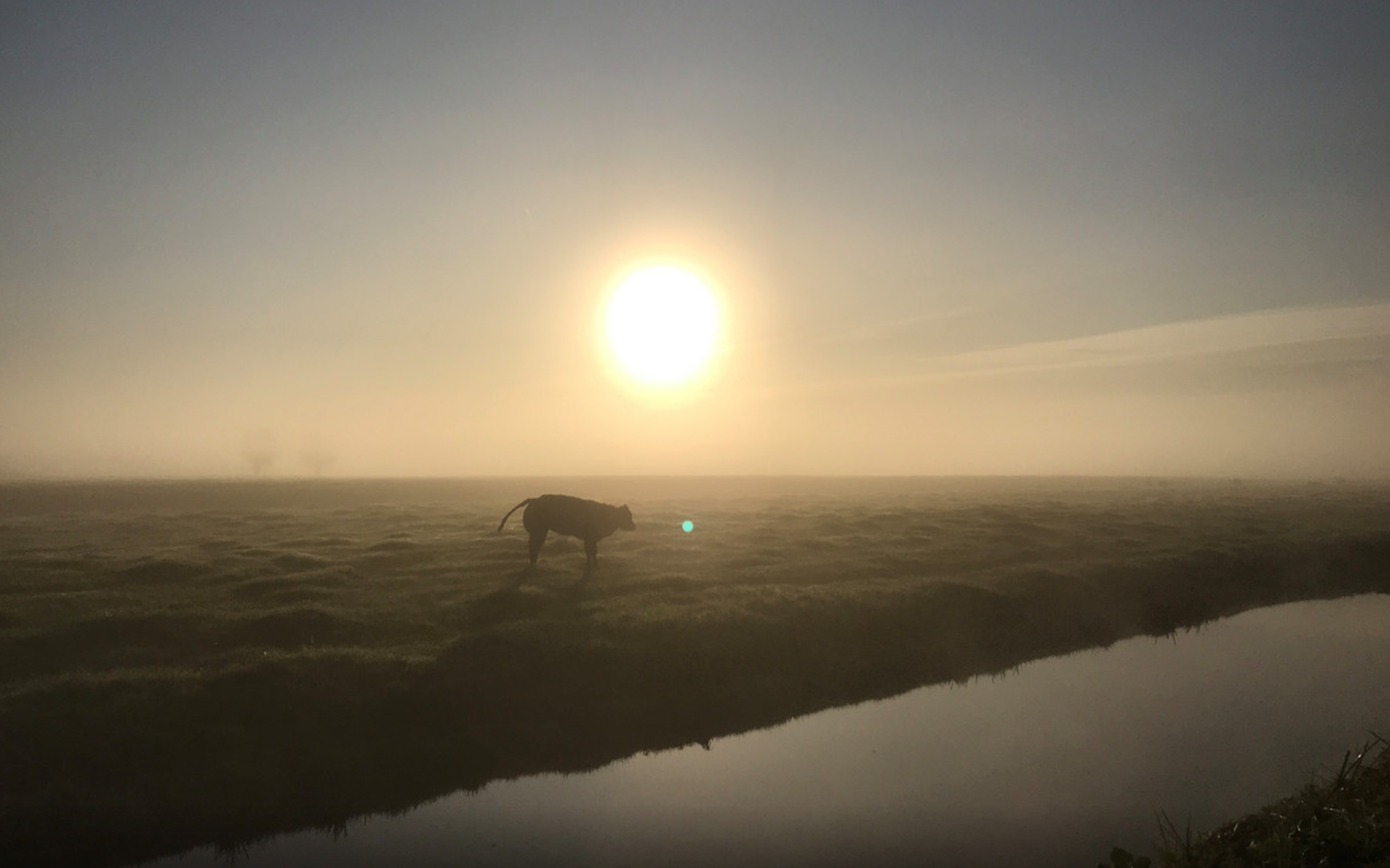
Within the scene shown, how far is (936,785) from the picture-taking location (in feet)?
49.8

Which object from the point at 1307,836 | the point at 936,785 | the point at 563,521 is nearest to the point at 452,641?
the point at 563,521

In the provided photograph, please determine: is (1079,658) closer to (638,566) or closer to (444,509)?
(638,566)

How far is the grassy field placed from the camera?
14.0 meters

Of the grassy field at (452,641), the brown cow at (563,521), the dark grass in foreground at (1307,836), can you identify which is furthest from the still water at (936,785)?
the brown cow at (563,521)

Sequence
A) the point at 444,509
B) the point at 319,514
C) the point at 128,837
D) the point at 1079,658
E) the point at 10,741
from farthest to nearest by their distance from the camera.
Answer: the point at 444,509 → the point at 319,514 → the point at 1079,658 → the point at 10,741 → the point at 128,837

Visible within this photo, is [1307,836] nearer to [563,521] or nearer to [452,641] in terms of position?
[452,641]

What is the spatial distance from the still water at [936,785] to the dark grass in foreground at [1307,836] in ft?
7.13

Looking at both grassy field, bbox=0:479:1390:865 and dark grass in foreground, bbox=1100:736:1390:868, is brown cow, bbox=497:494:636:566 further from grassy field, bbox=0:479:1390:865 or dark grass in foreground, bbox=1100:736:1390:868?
dark grass in foreground, bbox=1100:736:1390:868

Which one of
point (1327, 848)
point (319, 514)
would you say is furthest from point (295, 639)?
point (319, 514)

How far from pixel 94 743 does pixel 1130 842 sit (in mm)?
19733

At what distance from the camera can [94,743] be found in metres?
14.2

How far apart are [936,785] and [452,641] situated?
12.6 meters

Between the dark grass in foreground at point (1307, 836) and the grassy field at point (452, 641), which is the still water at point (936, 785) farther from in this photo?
the dark grass in foreground at point (1307, 836)

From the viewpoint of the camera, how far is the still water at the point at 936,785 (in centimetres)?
1258
